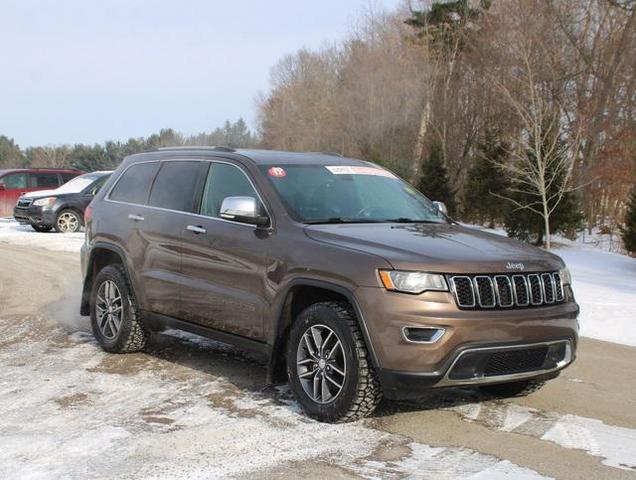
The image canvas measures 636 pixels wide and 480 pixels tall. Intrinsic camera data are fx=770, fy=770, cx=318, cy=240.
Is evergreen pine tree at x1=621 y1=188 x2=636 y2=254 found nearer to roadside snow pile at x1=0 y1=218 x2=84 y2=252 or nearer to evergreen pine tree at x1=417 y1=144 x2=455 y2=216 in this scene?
evergreen pine tree at x1=417 y1=144 x2=455 y2=216

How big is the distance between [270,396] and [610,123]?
90.5 feet

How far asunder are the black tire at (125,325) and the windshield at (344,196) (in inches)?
73.0

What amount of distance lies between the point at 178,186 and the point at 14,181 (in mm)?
22633

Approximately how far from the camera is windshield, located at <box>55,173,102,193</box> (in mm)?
22125

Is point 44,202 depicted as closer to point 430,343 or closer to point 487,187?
point 487,187

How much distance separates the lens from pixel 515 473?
3.95 m

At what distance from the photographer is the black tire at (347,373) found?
462 centimetres

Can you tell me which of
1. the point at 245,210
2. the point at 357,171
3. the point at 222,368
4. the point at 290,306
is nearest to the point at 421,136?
the point at 357,171

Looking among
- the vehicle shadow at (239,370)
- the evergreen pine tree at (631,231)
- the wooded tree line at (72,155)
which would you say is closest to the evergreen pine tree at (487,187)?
the evergreen pine tree at (631,231)

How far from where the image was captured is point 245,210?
538cm

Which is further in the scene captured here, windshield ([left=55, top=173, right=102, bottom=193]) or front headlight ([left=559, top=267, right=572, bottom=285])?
windshield ([left=55, top=173, right=102, bottom=193])

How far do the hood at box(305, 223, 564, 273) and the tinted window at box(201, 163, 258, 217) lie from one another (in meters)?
0.90

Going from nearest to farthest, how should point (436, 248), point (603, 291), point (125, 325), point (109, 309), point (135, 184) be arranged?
point (436, 248), point (125, 325), point (109, 309), point (135, 184), point (603, 291)

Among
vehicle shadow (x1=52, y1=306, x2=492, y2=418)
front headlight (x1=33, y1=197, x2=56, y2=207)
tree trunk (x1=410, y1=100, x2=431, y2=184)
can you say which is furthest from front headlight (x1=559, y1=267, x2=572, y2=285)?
tree trunk (x1=410, y1=100, x2=431, y2=184)
